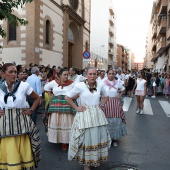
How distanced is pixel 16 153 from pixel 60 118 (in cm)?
231

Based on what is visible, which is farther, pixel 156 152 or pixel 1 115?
pixel 156 152

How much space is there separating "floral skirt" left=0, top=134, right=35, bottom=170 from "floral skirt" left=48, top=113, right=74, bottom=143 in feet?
6.66

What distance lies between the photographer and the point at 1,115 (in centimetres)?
347

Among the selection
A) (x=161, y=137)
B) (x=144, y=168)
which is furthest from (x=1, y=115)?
(x=161, y=137)

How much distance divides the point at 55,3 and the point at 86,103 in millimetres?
17683

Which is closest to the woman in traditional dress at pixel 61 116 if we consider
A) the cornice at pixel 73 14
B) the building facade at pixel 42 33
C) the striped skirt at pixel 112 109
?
the striped skirt at pixel 112 109

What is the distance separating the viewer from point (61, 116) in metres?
5.71

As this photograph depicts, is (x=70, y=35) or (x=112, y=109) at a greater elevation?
(x=70, y=35)

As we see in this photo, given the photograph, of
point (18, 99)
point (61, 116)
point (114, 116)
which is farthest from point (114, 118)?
point (18, 99)

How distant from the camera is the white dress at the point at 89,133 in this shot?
4.14 meters

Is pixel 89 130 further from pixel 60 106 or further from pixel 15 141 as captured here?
pixel 60 106

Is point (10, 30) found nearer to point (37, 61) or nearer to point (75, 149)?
point (37, 61)

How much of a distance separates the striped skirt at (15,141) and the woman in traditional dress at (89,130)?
0.85 m

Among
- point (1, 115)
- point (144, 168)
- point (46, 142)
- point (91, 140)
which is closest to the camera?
point (1, 115)
